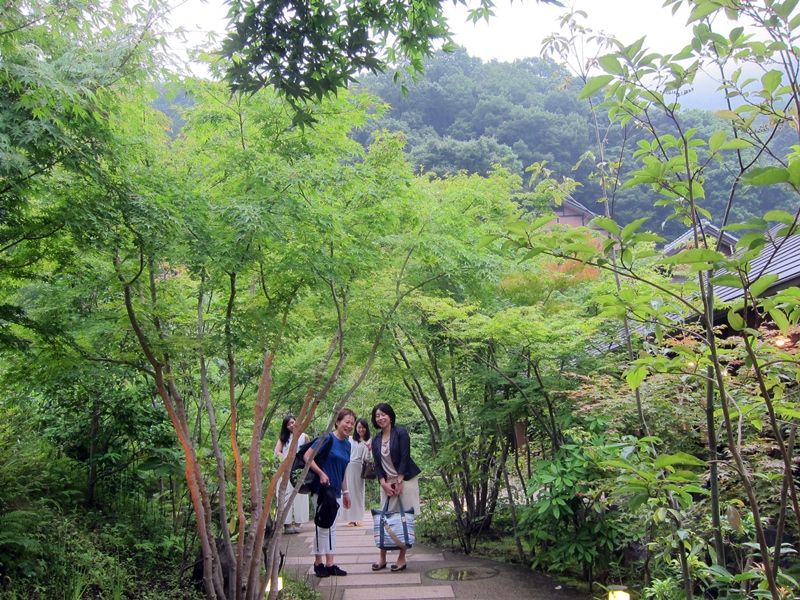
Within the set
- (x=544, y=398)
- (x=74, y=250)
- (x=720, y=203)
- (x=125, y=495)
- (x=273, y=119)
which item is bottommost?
(x=125, y=495)


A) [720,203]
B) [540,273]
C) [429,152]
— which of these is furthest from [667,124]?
[540,273]

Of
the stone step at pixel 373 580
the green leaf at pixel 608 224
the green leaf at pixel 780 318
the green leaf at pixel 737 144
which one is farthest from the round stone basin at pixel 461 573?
the green leaf at pixel 737 144

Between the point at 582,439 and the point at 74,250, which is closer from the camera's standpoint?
the point at 74,250

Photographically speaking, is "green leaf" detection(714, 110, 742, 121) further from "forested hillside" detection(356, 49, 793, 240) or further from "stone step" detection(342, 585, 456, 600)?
"forested hillside" detection(356, 49, 793, 240)

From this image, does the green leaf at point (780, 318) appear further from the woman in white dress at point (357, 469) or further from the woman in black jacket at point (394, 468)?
the woman in white dress at point (357, 469)

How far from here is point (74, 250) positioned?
3963mm

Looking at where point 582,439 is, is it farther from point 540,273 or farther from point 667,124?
point 667,124

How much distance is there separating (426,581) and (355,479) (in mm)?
1851

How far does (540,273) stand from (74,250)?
186 inches

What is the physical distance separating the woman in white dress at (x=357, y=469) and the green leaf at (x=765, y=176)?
19.3 ft

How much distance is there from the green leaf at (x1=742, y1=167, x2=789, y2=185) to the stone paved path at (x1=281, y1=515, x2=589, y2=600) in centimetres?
438

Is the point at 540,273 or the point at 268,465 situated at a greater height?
the point at 540,273

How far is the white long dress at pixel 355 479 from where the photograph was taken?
689 centimetres

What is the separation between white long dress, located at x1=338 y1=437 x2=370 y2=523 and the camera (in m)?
6.89
